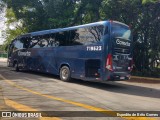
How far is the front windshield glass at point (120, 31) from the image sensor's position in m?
13.1

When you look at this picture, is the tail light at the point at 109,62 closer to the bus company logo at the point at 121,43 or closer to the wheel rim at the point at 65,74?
the bus company logo at the point at 121,43

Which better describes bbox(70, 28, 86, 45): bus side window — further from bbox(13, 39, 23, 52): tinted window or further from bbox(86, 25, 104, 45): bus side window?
bbox(13, 39, 23, 52): tinted window

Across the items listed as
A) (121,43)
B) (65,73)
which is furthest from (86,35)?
(65,73)

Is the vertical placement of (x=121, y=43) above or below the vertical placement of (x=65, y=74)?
above

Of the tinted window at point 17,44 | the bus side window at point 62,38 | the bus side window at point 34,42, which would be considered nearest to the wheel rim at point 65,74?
the bus side window at point 62,38

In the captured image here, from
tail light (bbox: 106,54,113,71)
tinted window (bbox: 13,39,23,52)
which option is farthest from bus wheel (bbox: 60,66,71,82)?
tinted window (bbox: 13,39,23,52)

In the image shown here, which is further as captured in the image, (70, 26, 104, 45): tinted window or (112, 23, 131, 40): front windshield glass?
(70, 26, 104, 45): tinted window

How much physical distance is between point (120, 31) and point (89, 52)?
76.5 inches

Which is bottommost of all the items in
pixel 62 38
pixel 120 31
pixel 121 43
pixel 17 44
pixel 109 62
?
pixel 109 62

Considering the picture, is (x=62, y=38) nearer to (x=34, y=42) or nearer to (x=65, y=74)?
(x=65, y=74)

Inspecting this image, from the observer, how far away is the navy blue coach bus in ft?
42.3

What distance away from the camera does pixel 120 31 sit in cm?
1348

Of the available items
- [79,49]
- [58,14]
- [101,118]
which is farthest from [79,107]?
[58,14]

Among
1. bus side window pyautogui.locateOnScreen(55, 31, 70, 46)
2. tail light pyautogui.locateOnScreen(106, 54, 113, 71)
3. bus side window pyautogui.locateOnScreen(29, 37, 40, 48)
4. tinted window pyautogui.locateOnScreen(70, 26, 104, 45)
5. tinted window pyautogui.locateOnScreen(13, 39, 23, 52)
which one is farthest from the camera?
tinted window pyautogui.locateOnScreen(13, 39, 23, 52)
